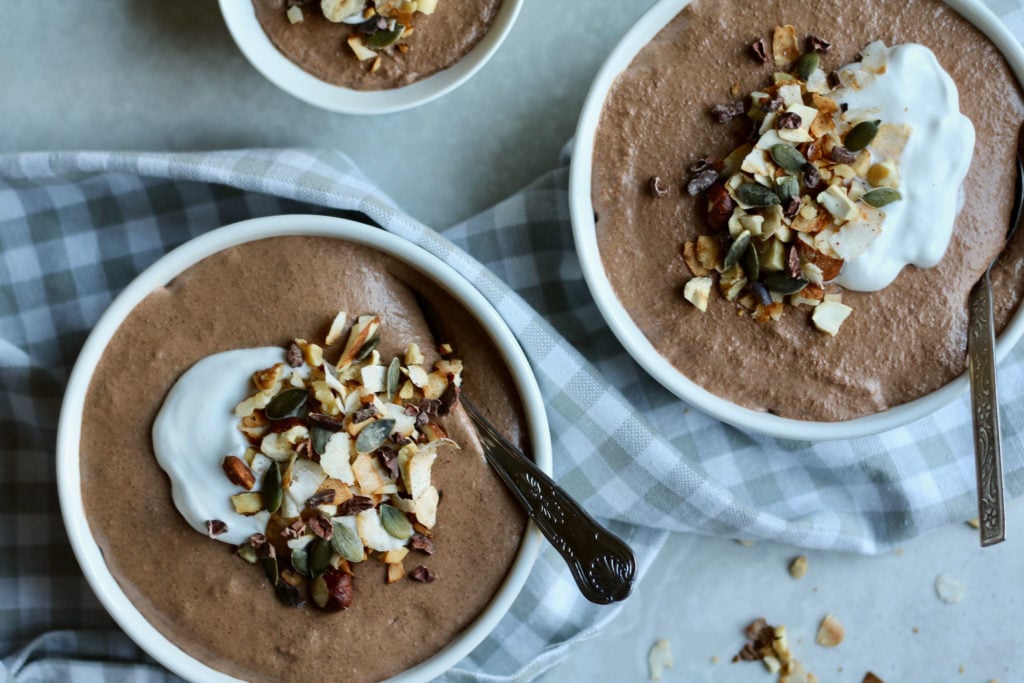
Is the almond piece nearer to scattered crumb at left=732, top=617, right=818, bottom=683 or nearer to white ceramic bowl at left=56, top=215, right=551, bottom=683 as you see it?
white ceramic bowl at left=56, top=215, right=551, bottom=683

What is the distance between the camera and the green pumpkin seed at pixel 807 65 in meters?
2.12

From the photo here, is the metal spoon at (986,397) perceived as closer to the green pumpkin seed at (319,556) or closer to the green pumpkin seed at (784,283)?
the green pumpkin seed at (784,283)

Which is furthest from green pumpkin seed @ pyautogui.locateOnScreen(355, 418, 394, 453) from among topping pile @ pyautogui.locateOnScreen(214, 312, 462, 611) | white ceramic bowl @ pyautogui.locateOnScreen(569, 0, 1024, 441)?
white ceramic bowl @ pyautogui.locateOnScreen(569, 0, 1024, 441)

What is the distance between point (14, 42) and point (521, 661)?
2.05 meters

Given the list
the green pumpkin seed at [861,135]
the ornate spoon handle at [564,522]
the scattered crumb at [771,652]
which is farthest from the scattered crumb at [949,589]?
the green pumpkin seed at [861,135]

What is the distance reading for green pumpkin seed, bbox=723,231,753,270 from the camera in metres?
2.12

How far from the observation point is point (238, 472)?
1985mm

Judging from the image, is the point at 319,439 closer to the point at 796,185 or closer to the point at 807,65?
the point at 796,185

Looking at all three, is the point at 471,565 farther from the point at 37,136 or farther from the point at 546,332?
the point at 37,136

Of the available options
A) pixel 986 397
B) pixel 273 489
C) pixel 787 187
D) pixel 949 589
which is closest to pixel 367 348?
pixel 273 489

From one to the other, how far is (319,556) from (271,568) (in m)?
0.12

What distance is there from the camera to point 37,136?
253 centimetres

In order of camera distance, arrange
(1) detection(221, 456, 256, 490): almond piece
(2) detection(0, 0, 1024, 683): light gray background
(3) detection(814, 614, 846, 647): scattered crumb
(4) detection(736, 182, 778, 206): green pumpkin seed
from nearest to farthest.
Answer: (1) detection(221, 456, 256, 490): almond piece
(4) detection(736, 182, 778, 206): green pumpkin seed
(2) detection(0, 0, 1024, 683): light gray background
(3) detection(814, 614, 846, 647): scattered crumb

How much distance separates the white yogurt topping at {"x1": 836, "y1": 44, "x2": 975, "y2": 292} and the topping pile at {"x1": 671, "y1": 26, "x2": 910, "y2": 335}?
0.02 metres
